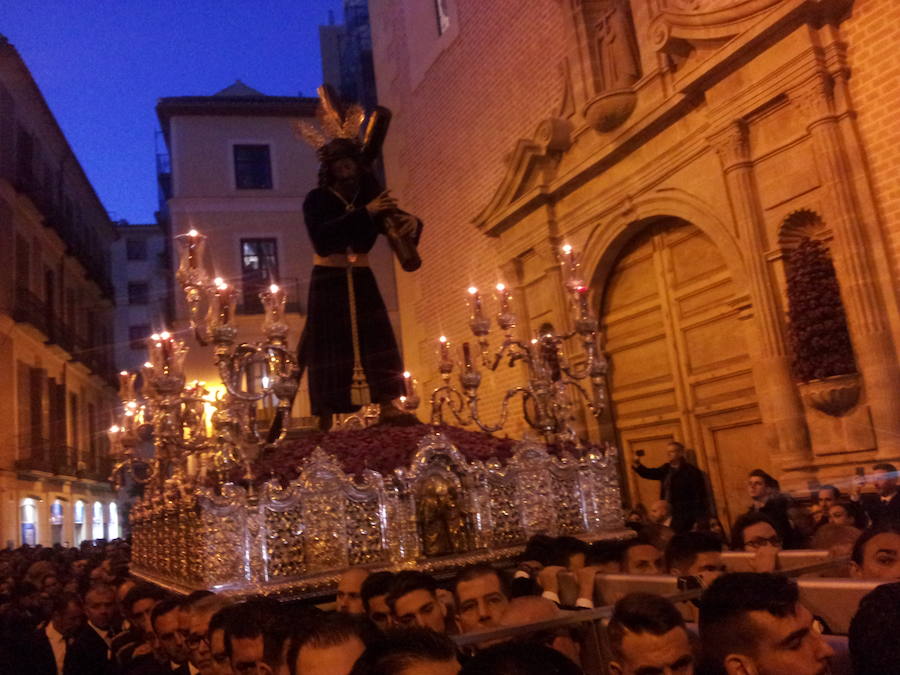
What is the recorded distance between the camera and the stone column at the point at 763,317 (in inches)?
301

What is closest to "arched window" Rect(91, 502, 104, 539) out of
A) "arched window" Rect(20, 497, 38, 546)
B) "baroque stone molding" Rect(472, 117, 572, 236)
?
"arched window" Rect(20, 497, 38, 546)

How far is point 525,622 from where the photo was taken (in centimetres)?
261

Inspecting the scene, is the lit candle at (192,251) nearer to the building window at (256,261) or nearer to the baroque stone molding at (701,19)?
the baroque stone molding at (701,19)

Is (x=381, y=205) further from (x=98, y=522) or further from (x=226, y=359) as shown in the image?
(x=98, y=522)

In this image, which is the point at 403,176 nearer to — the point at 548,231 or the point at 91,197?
the point at 548,231

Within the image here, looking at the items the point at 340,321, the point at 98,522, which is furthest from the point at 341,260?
the point at 98,522

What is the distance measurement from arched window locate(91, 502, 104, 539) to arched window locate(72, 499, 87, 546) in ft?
4.12

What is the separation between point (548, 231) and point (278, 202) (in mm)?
14192

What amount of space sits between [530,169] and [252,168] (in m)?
14.5

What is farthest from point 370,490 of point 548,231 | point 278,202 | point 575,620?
point 278,202

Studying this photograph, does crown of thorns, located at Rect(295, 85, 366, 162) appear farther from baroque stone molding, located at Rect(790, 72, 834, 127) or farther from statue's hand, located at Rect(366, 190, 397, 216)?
baroque stone molding, located at Rect(790, 72, 834, 127)

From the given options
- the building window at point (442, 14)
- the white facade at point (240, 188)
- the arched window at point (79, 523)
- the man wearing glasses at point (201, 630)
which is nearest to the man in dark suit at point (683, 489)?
the man wearing glasses at point (201, 630)

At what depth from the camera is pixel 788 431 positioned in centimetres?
765

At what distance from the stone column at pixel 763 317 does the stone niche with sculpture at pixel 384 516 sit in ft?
8.53
